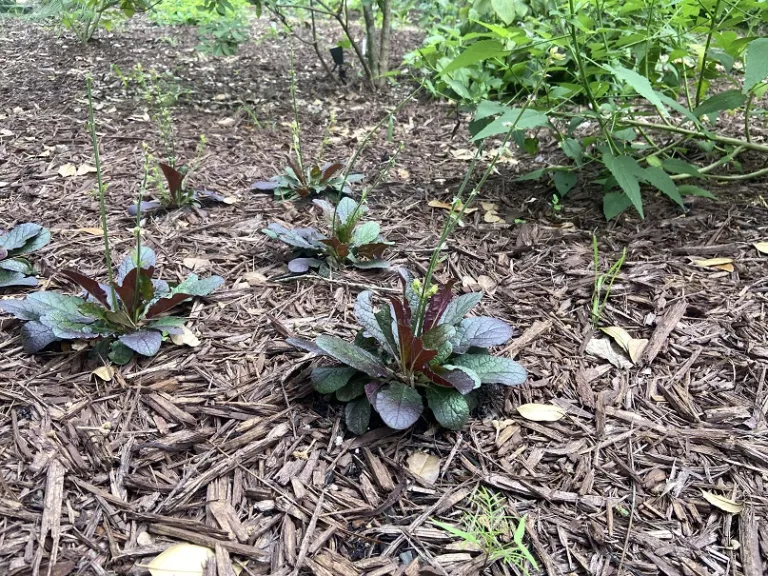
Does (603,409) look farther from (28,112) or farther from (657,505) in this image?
(28,112)

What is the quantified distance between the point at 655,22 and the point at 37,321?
286 centimetres

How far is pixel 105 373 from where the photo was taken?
165 cm

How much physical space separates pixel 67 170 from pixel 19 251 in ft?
3.32

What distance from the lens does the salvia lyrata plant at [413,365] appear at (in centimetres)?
147

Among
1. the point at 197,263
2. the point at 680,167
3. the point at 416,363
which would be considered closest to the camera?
the point at 416,363

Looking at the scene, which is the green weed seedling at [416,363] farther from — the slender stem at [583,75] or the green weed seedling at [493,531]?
the slender stem at [583,75]

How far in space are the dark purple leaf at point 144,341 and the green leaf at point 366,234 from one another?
908 mm

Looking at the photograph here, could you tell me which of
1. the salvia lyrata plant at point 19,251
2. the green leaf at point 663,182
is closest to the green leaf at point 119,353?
the salvia lyrata plant at point 19,251

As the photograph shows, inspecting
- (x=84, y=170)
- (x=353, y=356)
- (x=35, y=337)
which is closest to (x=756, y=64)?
(x=353, y=356)

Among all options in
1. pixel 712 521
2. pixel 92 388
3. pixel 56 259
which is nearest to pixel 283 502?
pixel 92 388

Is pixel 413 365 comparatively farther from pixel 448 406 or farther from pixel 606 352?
pixel 606 352

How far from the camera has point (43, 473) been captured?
133 cm

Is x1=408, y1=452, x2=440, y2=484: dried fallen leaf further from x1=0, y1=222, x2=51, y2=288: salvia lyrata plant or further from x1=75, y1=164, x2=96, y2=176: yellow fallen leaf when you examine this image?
x1=75, y1=164, x2=96, y2=176: yellow fallen leaf

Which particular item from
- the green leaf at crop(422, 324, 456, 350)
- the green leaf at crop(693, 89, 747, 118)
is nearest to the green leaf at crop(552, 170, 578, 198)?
the green leaf at crop(693, 89, 747, 118)
